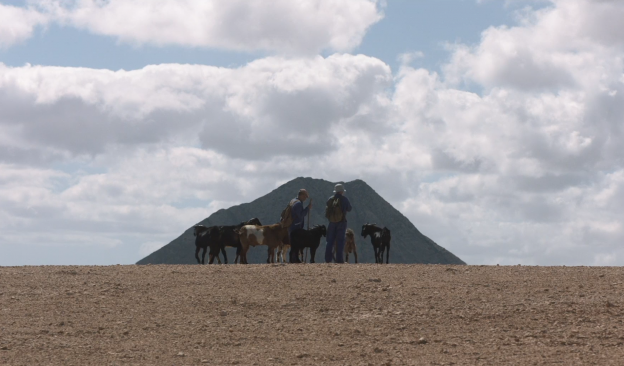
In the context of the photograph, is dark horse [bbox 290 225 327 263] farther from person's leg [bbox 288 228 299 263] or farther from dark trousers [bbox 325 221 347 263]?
dark trousers [bbox 325 221 347 263]

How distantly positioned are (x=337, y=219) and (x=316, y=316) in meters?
7.92

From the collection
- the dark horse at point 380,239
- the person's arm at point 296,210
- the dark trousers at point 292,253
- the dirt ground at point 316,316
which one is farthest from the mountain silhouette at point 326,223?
the dirt ground at point 316,316

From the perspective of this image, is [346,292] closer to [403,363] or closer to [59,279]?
[403,363]

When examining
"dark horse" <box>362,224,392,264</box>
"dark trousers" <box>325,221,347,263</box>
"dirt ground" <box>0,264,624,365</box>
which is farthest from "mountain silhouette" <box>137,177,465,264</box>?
"dirt ground" <box>0,264,624,365</box>

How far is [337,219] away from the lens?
2084 centimetres

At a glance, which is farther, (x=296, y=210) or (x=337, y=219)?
(x=296, y=210)

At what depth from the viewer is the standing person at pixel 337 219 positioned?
818 inches

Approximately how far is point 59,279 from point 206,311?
4692 mm

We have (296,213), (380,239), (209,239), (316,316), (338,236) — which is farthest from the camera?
(380,239)

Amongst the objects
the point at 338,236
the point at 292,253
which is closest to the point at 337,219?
the point at 338,236

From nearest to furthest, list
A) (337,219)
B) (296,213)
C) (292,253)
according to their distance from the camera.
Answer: (337,219), (296,213), (292,253)

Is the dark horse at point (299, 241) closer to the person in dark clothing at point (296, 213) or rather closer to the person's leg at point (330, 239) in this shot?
the person in dark clothing at point (296, 213)

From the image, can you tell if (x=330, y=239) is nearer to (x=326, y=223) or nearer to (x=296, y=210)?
(x=296, y=210)

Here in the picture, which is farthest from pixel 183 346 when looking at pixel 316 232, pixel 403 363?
pixel 316 232
